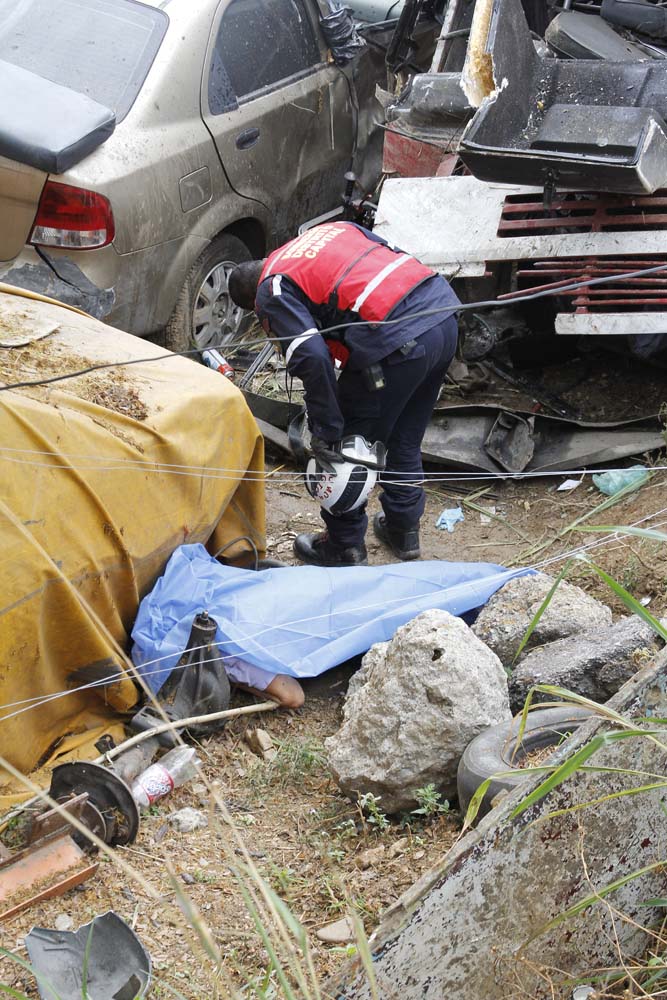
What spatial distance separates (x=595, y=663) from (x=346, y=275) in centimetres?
182

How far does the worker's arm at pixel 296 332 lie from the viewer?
3963mm

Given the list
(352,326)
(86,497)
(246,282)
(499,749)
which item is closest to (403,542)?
(352,326)

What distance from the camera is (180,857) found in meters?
2.82

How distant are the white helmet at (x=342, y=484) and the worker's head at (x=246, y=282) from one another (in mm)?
736

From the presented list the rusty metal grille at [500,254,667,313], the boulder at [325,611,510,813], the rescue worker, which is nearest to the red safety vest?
the rescue worker

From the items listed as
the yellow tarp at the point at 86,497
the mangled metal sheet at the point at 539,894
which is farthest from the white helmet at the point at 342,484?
the mangled metal sheet at the point at 539,894

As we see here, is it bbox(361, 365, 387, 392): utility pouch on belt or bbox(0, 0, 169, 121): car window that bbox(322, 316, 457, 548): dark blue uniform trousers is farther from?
bbox(0, 0, 169, 121): car window

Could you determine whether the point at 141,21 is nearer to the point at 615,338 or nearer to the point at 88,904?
the point at 615,338

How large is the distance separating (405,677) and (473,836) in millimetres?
1072

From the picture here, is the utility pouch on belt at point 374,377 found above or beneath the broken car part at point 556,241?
beneath

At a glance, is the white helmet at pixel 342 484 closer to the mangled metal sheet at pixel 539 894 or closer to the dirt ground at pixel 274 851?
the dirt ground at pixel 274 851

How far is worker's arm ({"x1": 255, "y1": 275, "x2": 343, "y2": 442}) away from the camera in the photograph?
3963mm

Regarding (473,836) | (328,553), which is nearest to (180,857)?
(473,836)

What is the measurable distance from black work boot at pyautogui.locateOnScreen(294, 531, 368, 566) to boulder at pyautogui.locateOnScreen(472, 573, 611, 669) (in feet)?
3.48
